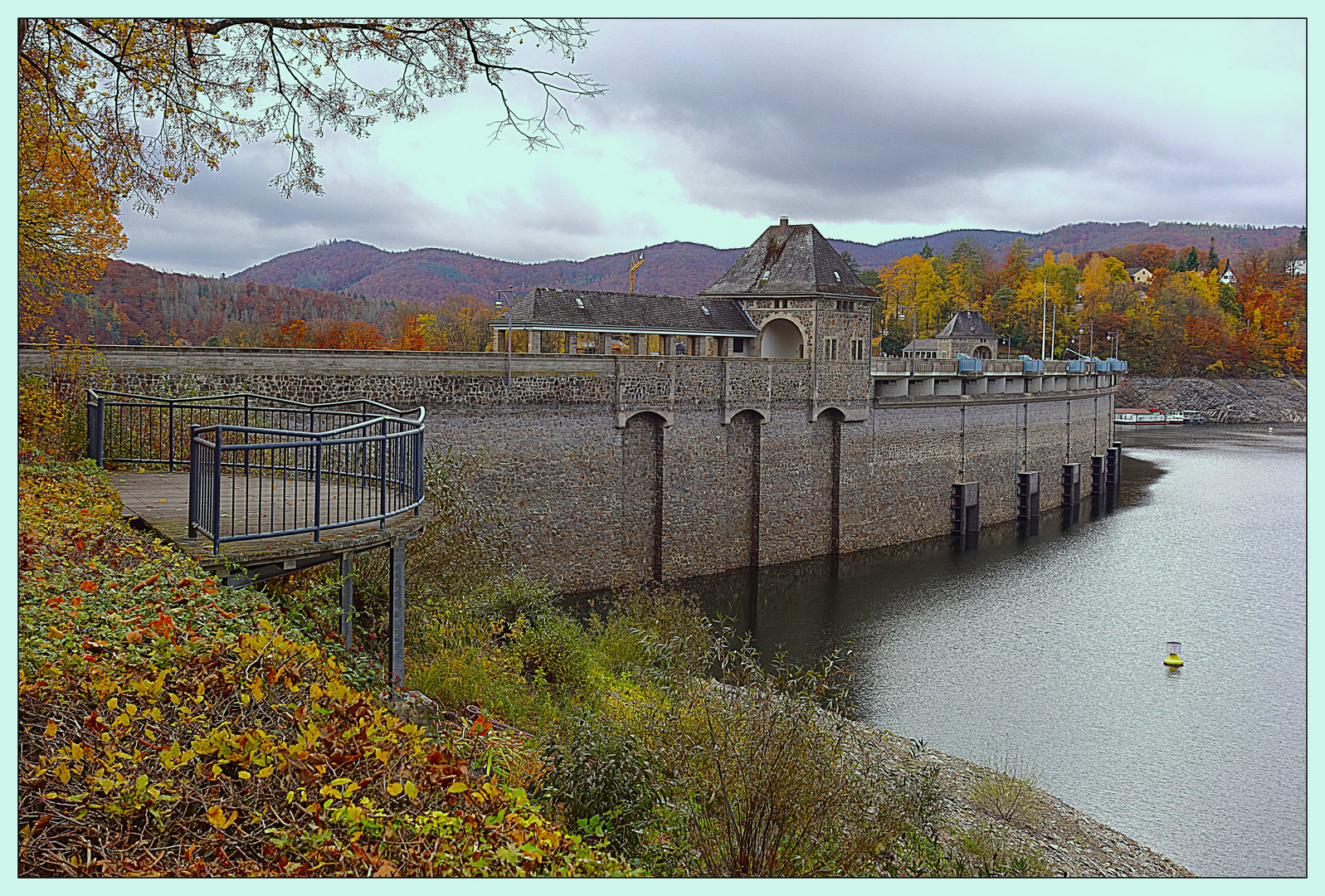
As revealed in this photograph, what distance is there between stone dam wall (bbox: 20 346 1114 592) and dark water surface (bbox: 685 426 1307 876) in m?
1.44

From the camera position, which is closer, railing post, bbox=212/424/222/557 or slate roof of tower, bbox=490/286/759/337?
railing post, bbox=212/424/222/557

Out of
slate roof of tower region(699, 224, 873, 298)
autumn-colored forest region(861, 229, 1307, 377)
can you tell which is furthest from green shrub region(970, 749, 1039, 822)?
autumn-colored forest region(861, 229, 1307, 377)

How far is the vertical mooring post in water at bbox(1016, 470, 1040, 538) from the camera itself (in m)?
35.7

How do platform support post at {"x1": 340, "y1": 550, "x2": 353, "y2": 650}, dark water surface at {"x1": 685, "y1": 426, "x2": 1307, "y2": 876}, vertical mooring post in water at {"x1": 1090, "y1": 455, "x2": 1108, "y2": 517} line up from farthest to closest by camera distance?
vertical mooring post in water at {"x1": 1090, "y1": 455, "x2": 1108, "y2": 517}
dark water surface at {"x1": 685, "y1": 426, "x2": 1307, "y2": 876}
platform support post at {"x1": 340, "y1": 550, "x2": 353, "y2": 650}

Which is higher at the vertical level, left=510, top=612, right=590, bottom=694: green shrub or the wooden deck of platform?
the wooden deck of platform

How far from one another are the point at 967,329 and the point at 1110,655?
51.7 m

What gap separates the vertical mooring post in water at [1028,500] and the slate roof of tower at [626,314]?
13.8m

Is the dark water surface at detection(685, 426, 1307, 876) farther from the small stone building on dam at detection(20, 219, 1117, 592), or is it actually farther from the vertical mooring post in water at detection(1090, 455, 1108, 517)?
the vertical mooring post in water at detection(1090, 455, 1108, 517)

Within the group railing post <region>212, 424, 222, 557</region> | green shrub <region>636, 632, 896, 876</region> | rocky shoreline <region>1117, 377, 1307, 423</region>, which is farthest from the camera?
rocky shoreline <region>1117, 377, 1307, 423</region>

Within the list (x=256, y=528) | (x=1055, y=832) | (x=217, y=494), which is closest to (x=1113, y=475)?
(x=1055, y=832)

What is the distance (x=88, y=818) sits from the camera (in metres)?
4.47

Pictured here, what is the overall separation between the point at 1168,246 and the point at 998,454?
267 feet

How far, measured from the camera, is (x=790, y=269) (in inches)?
1117

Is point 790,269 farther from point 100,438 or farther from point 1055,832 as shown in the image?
point 100,438
